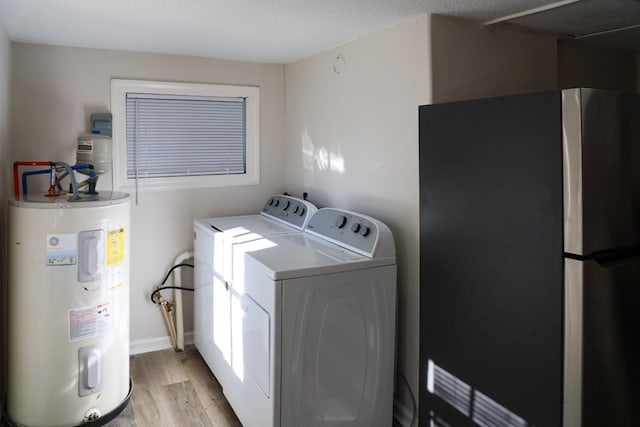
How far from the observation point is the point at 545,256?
1.72 m

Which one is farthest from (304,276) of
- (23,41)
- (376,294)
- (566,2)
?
(23,41)

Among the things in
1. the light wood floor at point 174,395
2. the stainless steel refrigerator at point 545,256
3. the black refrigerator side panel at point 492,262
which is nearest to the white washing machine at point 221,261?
the light wood floor at point 174,395

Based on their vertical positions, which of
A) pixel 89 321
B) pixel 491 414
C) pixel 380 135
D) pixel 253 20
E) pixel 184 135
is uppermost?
pixel 253 20

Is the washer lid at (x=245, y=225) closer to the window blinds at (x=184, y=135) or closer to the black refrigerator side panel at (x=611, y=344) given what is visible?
the window blinds at (x=184, y=135)

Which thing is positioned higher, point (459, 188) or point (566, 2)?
point (566, 2)

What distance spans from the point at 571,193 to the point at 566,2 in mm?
1090

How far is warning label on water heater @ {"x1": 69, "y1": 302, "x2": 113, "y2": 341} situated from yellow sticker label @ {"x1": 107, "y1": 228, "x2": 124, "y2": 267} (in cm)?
23

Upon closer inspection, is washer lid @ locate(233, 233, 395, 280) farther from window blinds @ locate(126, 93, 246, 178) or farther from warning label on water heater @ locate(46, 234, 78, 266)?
window blinds @ locate(126, 93, 246, 178)

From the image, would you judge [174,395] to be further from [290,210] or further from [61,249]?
[290,210]

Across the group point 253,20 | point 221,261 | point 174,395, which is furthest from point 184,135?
point 174,395

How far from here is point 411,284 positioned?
8.35 ft

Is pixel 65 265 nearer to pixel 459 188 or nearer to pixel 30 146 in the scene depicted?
pixel 30 146

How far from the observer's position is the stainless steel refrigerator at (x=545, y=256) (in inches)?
64.3

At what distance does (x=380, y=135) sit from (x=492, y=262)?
107 cm
